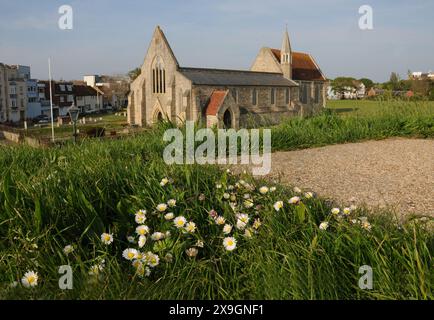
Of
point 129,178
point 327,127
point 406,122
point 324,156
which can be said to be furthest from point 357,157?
point 129,178

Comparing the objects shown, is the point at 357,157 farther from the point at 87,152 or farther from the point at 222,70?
the point at 222,70

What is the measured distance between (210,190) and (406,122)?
8.83 m

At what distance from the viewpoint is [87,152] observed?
6.68 m

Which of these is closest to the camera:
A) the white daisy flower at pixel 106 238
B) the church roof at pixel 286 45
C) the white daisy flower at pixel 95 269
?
the white daisy flower at pixel 95 269

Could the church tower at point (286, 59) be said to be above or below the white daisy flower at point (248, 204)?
above

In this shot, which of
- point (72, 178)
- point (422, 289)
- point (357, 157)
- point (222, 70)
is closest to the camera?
point (422, 289)

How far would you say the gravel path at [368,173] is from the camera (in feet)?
17.6

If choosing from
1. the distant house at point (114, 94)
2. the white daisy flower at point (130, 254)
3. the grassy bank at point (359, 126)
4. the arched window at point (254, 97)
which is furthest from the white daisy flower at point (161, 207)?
the distant house at point (114, 94)

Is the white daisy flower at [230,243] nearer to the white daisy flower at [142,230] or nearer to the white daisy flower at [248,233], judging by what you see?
the white daisy flower at [248,233]

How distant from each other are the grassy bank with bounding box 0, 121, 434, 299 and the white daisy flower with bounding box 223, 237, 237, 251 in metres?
0.11

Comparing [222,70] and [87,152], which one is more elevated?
[222,70]

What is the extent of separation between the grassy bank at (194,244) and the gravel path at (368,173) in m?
1.12

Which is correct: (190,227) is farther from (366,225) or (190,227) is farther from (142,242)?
(366,225)

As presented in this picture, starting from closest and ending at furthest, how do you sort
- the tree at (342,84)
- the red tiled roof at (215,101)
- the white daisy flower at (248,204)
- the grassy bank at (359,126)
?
the white daisy flower at (248,204) → the grassy bank at (359,126) → the red tiled roof at (215,101) → the tree at (342,84)
